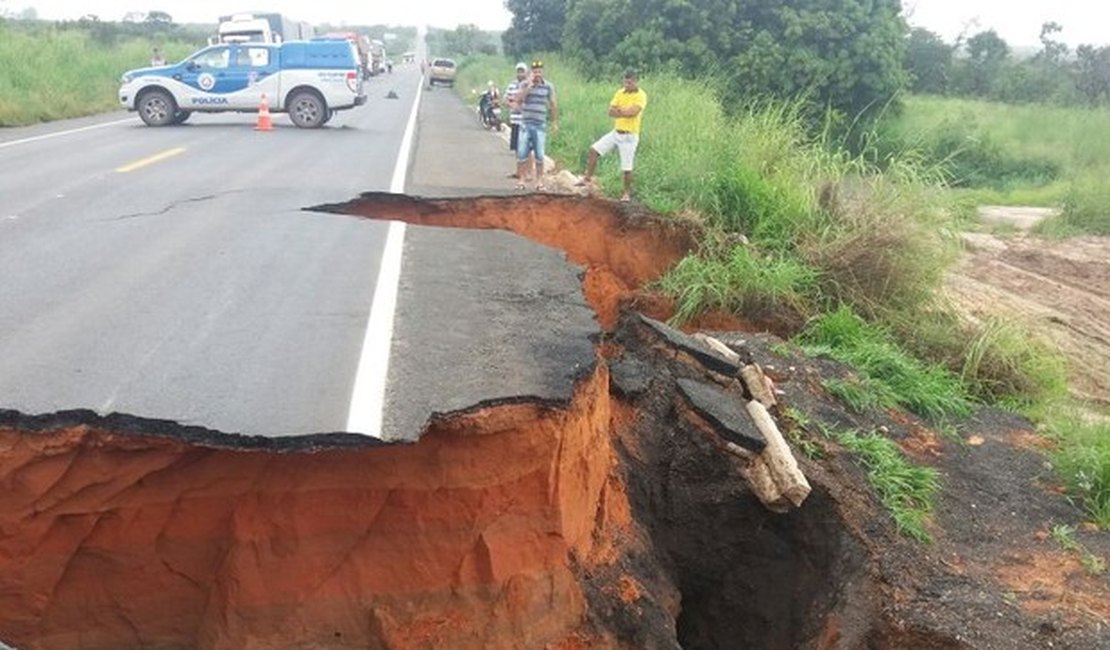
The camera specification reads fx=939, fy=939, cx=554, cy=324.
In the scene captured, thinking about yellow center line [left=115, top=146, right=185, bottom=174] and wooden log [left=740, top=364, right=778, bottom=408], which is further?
yellow center line [left=115, top=146, right=185, bottom=174]

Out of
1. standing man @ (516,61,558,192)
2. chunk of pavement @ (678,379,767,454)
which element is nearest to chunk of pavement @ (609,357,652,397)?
chunk of pavement @ (678,379,767,454)

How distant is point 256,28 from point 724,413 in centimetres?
3248

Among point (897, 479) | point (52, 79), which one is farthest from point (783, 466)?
point (52, 79)

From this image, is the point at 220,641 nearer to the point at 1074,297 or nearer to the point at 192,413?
the point at 192,413

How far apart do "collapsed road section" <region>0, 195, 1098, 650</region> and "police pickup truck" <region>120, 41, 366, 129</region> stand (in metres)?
14.6

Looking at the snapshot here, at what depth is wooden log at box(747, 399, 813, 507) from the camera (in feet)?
19.5

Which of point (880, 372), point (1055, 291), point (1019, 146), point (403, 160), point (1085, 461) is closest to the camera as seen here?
point (1085, 461)

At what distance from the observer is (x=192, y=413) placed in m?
4.39

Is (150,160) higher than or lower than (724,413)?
higher

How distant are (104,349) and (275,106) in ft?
48.8

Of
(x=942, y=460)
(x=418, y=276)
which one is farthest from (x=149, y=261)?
(x=942, y=460)

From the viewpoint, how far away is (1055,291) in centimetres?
1576

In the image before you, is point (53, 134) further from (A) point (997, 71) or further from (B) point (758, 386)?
(A) point (997, 71)

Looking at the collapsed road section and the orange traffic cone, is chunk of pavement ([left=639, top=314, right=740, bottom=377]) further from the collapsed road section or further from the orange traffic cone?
the orange traffic cone
